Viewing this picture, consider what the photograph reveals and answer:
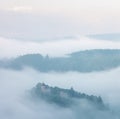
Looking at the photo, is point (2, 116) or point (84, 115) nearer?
point (2, 116)

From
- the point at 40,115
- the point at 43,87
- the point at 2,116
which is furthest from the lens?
the point at 43,87

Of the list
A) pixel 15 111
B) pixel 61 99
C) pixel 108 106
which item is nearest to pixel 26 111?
pixel 15 111

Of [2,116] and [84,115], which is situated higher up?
[84,115]

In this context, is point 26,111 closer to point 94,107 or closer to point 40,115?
point 40,115

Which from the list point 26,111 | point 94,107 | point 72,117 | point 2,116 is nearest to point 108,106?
point 94,107

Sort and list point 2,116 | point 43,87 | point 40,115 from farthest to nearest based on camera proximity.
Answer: point 43,87 → point 40,115 → point 2,116

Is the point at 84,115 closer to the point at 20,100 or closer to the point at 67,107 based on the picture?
the point at 67,107
